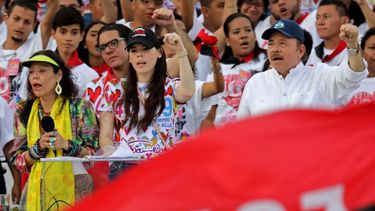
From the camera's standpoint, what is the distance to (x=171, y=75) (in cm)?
895

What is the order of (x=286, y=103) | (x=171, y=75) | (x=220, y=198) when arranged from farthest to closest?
(x=171, y=75) → (x=286, y=103) → (x=220, y=198)

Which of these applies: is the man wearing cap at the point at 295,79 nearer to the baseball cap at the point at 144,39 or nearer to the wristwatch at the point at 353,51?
the wristwatch at the point at 353,51

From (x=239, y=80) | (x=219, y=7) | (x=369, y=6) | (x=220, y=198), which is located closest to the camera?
(x=220, y=198)

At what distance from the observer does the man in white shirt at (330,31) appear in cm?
980

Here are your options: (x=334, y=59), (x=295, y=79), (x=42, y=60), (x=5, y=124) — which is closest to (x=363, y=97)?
(x=334, y=59)

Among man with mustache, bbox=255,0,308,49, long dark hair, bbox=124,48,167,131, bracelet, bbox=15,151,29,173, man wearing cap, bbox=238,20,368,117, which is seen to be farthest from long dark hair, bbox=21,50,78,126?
man with mustache, bbox=255,0,308,49

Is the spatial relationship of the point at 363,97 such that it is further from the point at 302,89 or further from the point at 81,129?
the point at 81,129

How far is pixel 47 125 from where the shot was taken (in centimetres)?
805

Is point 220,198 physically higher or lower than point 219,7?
lower

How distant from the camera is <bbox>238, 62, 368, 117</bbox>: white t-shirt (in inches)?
317

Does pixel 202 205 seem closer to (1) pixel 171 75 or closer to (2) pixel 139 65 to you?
(2) pixel 139 65

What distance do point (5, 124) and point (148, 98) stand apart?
2.43m

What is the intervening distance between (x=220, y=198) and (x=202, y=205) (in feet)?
0.21

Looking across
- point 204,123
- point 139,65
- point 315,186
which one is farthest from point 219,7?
point 315,186
